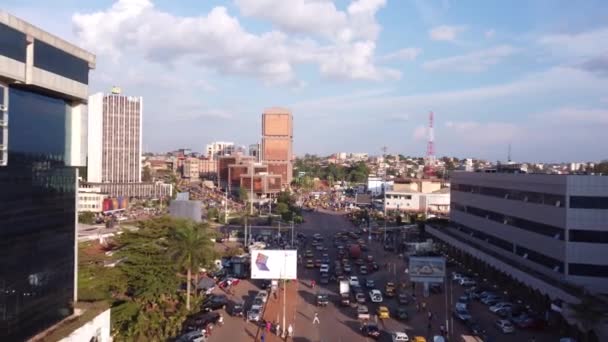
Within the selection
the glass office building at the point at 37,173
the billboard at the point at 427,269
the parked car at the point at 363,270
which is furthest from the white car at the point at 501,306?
the glass office building at the point at 37,173

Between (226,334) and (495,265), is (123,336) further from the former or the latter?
(495,265)

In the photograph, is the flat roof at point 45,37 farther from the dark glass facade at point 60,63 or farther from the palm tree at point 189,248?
the palm tree at point 189,248

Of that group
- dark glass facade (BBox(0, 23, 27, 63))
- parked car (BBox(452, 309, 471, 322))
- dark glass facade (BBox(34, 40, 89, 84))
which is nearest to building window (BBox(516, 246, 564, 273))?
parked car (BBox(452, 309, 471, 322))

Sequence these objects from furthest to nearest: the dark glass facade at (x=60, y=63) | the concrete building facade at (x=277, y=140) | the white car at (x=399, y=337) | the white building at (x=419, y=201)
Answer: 1. the concrete building facade at (x=277, y=140)
2. the white building at (x=419, y=201)
3. the white car at (x=399, y=337)
4. the dark glass facade at (x=60, y=63)

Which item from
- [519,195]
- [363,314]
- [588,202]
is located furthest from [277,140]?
[588,202]

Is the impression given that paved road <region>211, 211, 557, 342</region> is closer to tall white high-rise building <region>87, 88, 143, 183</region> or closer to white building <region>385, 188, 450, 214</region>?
white building <region>385, 188, 450, 214</region>

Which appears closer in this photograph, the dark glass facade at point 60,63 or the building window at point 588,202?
the dark glass facade at point 60,63

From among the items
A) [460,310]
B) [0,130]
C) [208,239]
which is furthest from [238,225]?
[0,130]

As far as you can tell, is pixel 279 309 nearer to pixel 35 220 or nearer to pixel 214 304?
pixel 214 304
